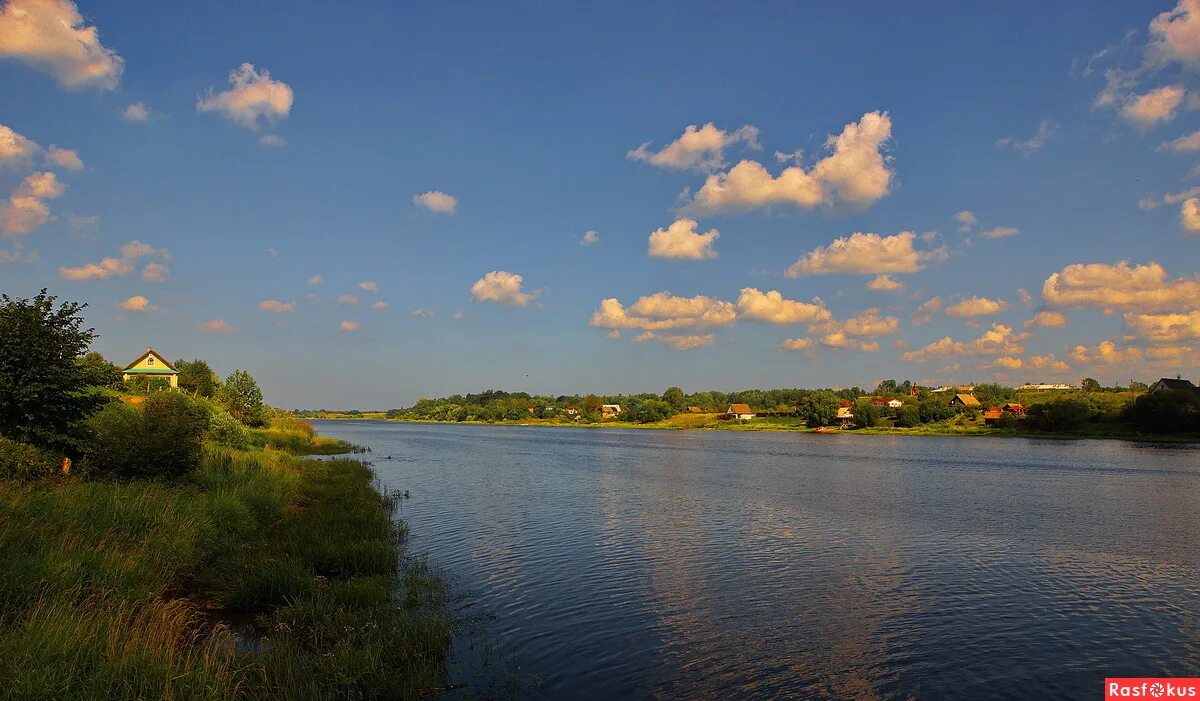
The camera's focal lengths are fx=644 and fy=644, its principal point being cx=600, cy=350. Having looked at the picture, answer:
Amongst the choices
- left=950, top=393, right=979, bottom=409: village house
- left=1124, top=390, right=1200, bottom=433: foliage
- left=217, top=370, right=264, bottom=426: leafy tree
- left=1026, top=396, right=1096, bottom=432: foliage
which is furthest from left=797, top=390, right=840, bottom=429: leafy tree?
left=217, top=370, right=264, bottom=426: leafy tree

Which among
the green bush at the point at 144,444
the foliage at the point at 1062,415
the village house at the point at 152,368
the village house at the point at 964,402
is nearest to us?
the green bush at the point at 144,444

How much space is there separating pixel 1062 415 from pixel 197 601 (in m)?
132

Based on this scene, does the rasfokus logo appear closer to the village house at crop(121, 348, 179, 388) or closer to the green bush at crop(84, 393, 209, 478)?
the green bush at crop(84, 393, 209, 478)

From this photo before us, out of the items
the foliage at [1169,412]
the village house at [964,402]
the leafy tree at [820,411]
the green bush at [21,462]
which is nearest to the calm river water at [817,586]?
the green bush at [21,462]

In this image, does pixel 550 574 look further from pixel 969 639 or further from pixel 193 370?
pixel 193 370

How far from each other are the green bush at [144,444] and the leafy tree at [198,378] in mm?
53197

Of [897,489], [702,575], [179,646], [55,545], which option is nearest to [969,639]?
[702,575]

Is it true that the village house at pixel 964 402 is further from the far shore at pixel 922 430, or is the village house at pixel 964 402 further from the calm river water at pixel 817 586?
the calm river water at pixel 817 586

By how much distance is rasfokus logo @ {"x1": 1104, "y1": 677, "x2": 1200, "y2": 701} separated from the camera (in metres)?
13.0

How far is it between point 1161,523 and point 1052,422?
315ft

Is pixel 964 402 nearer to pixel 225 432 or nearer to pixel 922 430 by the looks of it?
pixel 922 430

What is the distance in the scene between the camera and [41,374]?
1955 cm

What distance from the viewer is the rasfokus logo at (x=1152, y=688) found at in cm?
1298

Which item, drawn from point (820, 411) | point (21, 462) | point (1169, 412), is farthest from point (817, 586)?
point (820, 411)
